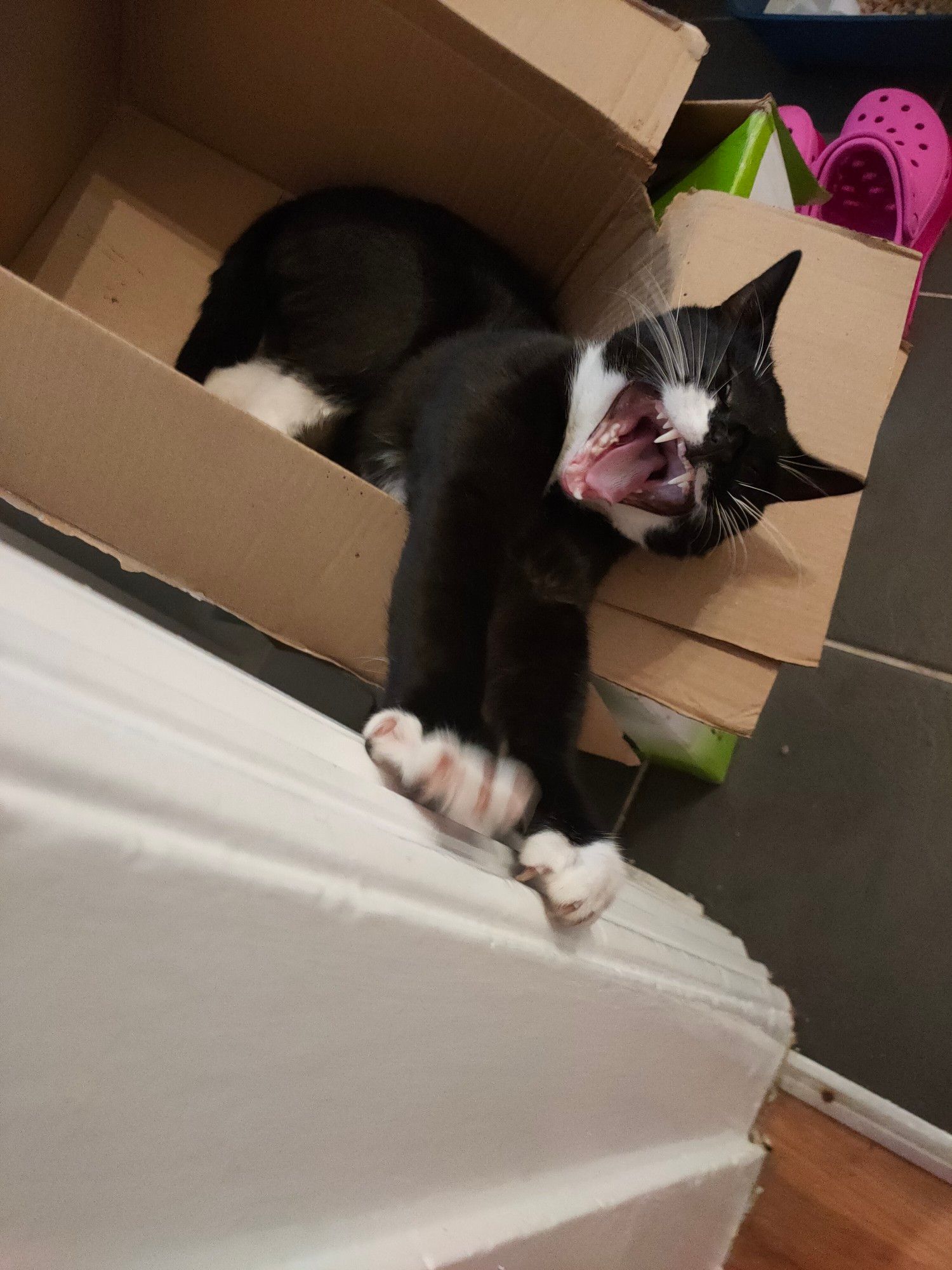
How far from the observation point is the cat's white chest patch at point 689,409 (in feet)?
2.50

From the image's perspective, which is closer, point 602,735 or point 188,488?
point 188,488

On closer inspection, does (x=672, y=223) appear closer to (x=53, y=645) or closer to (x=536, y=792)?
(x=536, y=792)

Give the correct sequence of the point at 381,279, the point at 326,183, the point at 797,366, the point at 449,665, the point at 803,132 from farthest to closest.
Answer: the point at 803,132
the point at 326,183
the point at 381,279
the point at 797,366
the point at 449,665

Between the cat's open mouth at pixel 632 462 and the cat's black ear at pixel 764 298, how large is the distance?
0.43 ft

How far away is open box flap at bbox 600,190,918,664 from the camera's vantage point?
33.1 inches

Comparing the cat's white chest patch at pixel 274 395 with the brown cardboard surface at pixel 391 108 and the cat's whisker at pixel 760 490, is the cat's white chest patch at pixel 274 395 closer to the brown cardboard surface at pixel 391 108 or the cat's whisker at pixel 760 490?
the brown cardboard surface at pixel 391 108

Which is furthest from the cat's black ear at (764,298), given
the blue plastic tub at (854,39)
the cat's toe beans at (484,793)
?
the blue plastic tub at (854,39)

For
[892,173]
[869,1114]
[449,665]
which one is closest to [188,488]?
[449,665]

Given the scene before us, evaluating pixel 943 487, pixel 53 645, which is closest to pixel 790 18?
pixel 943 487

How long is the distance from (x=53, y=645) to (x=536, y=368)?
0.66m

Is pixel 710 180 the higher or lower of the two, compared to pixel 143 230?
higher

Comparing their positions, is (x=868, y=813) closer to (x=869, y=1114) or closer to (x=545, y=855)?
(x=869, y=1114)

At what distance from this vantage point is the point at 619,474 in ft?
2.59

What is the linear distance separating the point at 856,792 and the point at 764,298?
2.46 feet
